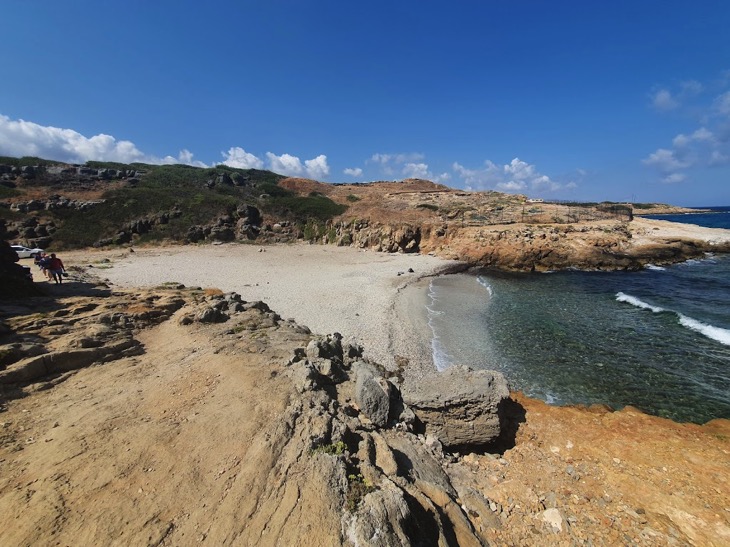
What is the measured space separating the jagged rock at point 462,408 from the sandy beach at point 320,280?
4109 mm

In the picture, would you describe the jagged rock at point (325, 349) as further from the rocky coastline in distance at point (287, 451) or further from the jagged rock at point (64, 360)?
the jagged rock at point (64, 360)

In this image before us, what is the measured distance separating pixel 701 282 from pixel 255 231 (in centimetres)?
5053

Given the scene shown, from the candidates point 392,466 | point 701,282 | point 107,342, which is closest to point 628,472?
point 392,466

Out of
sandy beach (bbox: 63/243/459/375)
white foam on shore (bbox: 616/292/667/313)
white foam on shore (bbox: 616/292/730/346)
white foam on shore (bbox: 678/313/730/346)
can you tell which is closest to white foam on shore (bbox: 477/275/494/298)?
sandy beach (bbox: 63/243/459/375)

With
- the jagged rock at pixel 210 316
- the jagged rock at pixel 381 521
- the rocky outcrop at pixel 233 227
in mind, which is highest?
the rocky outcrop at pixel 233 227

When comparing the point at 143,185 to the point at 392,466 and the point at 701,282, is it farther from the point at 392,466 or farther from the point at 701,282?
the point at 701,282

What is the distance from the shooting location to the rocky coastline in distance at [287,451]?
485cm

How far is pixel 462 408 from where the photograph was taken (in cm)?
902

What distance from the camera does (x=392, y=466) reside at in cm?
641

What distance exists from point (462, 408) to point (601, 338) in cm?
1212

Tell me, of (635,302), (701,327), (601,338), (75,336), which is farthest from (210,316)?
(635,302)

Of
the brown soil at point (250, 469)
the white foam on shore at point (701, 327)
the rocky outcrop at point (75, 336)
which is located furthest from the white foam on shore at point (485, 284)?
the rocky outcrop at point (75, 336)

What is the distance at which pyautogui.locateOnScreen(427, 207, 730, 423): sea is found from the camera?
12.0 meters

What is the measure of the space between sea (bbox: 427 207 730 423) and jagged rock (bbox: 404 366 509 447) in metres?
4.08
